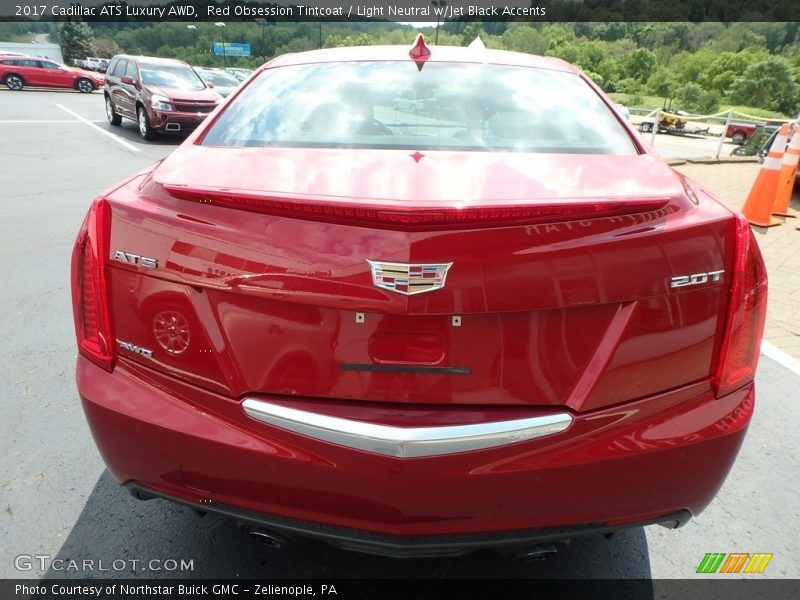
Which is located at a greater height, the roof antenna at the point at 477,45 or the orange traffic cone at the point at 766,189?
the roof antenna at the point at 477,45

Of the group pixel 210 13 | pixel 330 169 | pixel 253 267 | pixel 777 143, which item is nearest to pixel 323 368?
pixel 253 267

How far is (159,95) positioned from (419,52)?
11.5 meters

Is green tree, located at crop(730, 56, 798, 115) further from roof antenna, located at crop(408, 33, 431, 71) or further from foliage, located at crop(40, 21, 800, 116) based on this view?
roof antenna, located at crop(408, 33, 431, 71)

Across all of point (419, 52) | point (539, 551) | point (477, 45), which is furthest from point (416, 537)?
point (477, 45)

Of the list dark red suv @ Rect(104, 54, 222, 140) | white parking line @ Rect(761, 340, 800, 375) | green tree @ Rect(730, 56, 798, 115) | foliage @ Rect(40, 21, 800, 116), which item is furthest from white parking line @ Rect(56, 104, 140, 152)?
green tree @ Rect(730, 56, 798, 115)

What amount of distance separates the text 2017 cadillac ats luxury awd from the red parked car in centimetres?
3031

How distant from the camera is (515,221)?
1331 millimetres

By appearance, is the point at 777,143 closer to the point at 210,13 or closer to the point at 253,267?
the point at 253,267

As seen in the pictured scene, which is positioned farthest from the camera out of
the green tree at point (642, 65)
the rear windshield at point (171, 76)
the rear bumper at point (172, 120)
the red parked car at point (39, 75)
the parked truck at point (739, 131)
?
the green tree at point (642, 65)

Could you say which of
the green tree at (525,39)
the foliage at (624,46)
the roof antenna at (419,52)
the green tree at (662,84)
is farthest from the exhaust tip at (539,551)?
the green tree at (525,39)

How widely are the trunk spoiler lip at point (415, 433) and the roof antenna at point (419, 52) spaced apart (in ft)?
5.53

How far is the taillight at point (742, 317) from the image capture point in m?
1.46

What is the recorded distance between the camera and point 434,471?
4.49 feet

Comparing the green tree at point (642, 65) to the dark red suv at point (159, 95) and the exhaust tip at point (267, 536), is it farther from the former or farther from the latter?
the exhaust tip at point (267, 536)
